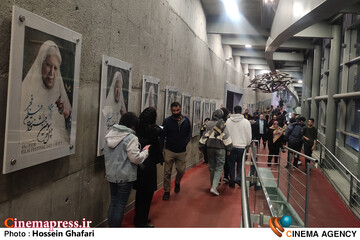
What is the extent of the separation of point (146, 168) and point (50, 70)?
1615 mm

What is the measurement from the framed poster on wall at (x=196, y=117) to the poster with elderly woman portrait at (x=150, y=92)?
2831 millimetres

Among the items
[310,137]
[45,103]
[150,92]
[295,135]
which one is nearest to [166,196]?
[150,92]

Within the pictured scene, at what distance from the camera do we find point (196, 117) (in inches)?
316

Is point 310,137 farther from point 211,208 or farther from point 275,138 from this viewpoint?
point 211,208

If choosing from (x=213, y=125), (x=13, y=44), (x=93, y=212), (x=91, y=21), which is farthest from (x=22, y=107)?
(x=213, y=125)

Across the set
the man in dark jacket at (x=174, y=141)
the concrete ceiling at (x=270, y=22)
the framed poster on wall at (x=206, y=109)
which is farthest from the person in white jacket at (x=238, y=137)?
the framed poster on wall at (x=206, y=109)

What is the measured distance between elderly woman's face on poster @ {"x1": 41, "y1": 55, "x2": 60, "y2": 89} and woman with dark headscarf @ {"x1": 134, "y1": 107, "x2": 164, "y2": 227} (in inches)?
51.6

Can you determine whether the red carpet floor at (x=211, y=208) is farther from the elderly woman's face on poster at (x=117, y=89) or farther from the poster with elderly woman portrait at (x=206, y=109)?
the poster with elderly woman portrait at (x=206, y=109)

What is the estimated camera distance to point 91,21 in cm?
310

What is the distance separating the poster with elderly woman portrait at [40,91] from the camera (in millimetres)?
2008

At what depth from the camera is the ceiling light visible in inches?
325

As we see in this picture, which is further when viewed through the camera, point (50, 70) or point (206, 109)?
point (206, 109)

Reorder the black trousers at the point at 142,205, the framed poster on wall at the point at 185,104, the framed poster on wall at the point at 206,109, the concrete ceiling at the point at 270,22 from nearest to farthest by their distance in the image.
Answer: the black trousers at the point at 142,205
the concrete ceiling at the point at 270,22
the framed poster on wall at the point at 185,104
the framed poster on wall at the point at 206,109

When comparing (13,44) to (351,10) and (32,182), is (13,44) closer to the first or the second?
(32,182)
